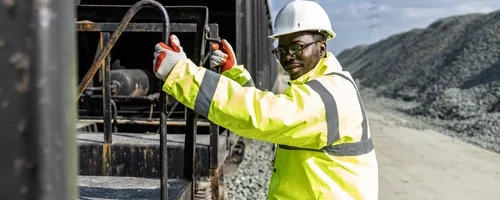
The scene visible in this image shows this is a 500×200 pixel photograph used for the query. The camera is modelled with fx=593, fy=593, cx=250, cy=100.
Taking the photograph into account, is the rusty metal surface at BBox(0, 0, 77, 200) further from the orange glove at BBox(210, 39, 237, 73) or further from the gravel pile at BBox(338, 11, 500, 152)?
the gravel pile at BBox(338, 11, 500, 152)

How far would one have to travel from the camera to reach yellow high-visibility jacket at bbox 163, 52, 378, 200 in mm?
2055

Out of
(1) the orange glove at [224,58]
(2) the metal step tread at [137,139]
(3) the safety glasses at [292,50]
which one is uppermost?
(3) the safety glasses at [292,50]

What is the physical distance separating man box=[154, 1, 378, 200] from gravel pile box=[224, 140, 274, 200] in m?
4.20

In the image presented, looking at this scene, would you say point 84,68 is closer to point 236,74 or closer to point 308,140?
point 236,74

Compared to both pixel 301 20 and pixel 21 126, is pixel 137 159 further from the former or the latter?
pixel 21 126

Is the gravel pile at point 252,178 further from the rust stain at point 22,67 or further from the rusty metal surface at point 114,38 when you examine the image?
the rust stain at point 22,67

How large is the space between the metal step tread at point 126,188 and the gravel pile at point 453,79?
10110mm

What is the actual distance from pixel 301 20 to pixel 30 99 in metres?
1.93

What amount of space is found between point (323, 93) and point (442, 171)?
7.72 metres

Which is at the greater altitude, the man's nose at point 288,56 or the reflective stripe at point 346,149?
the man's nose at point 288,56

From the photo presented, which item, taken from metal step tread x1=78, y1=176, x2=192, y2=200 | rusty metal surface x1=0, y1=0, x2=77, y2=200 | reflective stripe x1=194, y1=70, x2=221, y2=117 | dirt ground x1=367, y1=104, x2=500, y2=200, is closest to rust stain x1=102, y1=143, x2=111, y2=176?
metal step tread x1=78, y1=176, x2=192, y2=200

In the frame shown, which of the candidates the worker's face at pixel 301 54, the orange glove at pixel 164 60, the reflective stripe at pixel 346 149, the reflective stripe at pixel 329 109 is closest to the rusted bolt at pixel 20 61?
the orange glove at pixel 164 60

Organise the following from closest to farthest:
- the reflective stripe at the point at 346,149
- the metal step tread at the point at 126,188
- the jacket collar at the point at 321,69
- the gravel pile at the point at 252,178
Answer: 1. the reflective stripe at the point at 346,149
2. the jacket collar at the point at 321,69
3. the metal step tread at the point at 126,188
4. the gravel pile at the point at 252,178

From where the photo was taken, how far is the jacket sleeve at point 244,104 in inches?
80.6
